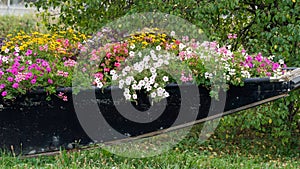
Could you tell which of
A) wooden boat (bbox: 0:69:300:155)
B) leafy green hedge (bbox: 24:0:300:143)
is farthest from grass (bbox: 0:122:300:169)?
leafy green hedge (bbox: 24:0:300:143)

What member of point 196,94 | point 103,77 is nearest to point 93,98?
point 103,77

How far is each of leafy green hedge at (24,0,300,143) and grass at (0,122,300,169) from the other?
0.22 metres

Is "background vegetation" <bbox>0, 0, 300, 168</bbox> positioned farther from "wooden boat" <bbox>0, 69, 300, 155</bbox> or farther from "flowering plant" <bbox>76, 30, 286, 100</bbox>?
"flowering plant" <bbox>76, 30, 286, 100</bbox>

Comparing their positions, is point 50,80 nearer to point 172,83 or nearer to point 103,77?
point 103,77

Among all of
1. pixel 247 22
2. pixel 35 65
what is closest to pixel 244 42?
pixel 247 22

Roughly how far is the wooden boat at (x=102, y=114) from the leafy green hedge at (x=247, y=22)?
139 centimetres

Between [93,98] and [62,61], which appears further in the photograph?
[62,61]

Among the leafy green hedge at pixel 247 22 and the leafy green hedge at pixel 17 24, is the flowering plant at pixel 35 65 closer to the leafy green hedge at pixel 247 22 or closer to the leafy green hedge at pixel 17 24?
the leafy green hedge at pixel 247 22

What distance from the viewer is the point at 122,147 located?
416cm

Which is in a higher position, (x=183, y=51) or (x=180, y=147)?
(x=183, y=51)

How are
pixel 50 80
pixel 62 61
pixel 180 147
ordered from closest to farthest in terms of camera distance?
pixel 50 80 < pixel 62 61 < pixel 180 147

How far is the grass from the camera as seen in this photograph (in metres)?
3.19

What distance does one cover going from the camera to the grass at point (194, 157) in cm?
319

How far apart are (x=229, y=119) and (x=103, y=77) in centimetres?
218
